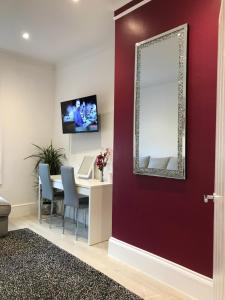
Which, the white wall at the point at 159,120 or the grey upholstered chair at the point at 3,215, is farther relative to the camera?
the grey upholstered chair at the point at 3,215

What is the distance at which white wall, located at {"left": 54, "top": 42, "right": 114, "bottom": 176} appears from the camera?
4048mm

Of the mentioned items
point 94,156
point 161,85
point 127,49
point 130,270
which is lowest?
point 130,270

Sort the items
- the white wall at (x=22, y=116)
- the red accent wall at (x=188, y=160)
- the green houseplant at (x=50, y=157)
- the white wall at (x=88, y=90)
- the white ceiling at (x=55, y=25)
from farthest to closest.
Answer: the green houseplant at (x=50, y=157)
the white wall at (x=22, y=116)
the white wall at (x=88, y=90)
the white ceiling at (x=55, y=25)
the red accent wall at (x=188, y=160)

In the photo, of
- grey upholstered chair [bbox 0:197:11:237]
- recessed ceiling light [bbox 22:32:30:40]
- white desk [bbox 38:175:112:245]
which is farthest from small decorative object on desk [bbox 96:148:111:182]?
recessed ceiling light [bbox 22:32:30:40]

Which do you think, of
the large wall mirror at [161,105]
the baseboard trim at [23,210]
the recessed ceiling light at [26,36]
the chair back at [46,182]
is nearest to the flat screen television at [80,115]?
the chair back at [46,182]

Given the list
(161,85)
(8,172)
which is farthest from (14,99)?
(161,85)

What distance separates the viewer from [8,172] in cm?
468

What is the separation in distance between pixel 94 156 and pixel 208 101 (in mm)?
2424

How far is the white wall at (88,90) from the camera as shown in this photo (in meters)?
4.05

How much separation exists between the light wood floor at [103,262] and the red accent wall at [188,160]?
0.28 m

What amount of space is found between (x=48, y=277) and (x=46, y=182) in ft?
6.00

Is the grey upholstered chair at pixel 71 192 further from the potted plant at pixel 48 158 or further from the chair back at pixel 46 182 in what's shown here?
the potted plant at pixel 48 158

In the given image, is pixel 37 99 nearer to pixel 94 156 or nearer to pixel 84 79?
pixel 84 79

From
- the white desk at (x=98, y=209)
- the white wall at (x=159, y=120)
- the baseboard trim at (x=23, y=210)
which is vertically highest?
the white wall at (x=159, y=120)
